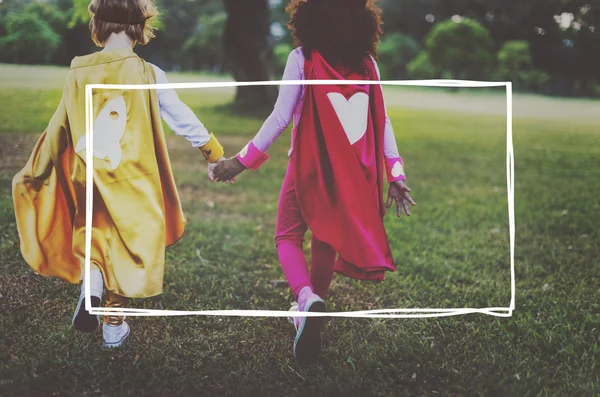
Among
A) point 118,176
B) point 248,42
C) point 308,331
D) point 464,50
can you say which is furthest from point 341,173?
point 248,42

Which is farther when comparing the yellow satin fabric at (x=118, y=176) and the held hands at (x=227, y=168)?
the held hands at (x=227, y=168)

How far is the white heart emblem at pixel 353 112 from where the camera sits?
92.1 inches

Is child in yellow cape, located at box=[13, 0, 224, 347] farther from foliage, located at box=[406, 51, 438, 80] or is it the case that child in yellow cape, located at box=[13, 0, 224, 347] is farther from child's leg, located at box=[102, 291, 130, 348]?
foliage, located at box=[406, 51, 438, 80]

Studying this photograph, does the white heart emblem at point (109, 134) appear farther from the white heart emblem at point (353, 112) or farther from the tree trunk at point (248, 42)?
the tree trunk at point (248, 42)

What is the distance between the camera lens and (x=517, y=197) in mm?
5418

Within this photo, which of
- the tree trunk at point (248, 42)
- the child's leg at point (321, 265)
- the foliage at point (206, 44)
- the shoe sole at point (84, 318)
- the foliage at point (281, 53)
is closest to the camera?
the shoe sole at point (84, 318)

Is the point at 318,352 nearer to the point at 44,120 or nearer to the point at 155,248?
the point at 155,248

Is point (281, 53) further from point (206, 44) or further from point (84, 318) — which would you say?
point (84, 318)

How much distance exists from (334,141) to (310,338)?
2.55ft

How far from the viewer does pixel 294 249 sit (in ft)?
8.19

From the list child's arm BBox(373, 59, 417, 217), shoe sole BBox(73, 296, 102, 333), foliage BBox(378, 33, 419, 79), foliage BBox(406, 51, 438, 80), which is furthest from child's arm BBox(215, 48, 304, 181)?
foliage BBox(406, 51, 438, 80)

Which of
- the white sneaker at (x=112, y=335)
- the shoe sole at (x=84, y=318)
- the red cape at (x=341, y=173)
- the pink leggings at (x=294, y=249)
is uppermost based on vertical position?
the red cape at (x=341, y=173)

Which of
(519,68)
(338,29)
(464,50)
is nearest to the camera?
(338,29)

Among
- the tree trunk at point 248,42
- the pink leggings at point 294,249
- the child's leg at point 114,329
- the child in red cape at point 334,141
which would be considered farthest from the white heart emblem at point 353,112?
the tree trunk at point 248,42
